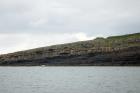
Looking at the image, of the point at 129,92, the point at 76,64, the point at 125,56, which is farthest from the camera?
the point at 76,64

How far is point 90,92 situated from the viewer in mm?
67062

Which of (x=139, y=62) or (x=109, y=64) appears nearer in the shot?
(x=139, y=62)

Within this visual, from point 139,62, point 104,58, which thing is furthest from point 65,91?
point 104,58

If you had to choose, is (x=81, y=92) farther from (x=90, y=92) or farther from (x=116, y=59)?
(x=116, y=59)

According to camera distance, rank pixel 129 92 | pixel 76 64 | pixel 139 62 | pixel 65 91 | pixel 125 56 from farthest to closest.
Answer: pixel 76 64 → pixel 125 56 → pixel 139 62 → pixel 65 91 → pixel 129 92

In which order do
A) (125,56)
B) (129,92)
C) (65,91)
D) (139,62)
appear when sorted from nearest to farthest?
(129,92)
(65,91)
(139,62)
(125,56)

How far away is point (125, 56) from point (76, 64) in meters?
28.7

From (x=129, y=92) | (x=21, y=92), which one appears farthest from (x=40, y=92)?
(x=129, y=92)

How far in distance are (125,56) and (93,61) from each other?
17953 mm

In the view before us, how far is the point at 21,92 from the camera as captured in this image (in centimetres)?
6869

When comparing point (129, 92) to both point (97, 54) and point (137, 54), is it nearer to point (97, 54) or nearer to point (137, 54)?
point (137, 54)

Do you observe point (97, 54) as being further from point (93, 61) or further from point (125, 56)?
point (125, 56)

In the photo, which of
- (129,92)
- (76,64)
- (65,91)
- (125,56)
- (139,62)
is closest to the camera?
(129,92)

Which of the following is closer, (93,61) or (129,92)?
(129,92)
